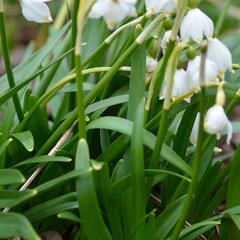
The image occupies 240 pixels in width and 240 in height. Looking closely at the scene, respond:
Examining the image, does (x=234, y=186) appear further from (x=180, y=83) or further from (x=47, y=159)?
(x=47, y=159)

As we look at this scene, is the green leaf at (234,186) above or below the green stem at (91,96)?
below

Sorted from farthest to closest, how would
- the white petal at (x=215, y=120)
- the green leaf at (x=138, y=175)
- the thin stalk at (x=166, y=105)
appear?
the green leaf at (x=138, y=175), the thin stalk at (x=166, y=105), the white petal at (x=215, y=120)

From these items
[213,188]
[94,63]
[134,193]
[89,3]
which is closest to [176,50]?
[89,3]

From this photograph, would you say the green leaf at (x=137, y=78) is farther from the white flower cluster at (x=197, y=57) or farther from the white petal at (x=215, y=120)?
the white petal at (x=215, y=120)

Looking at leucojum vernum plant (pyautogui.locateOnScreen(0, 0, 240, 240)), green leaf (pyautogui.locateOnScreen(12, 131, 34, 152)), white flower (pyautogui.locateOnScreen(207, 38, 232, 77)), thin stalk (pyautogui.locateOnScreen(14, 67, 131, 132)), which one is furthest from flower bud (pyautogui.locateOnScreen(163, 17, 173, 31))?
green leaf (pyautogui.locateOnScreen(12, 131, 34, 152))

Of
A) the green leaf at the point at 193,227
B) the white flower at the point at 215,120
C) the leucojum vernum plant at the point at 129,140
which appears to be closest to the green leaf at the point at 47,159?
the leucojum vernum plant at the point at 129,140

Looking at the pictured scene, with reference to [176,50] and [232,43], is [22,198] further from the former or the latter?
[232,43]
